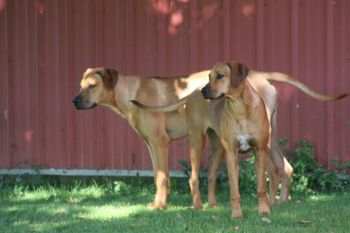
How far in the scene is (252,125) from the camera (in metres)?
7.40

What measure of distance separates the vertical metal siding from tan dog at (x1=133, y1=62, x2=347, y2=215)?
4.92ft

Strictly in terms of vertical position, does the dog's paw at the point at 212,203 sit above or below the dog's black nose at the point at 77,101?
below

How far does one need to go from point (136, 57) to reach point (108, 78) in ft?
6.44

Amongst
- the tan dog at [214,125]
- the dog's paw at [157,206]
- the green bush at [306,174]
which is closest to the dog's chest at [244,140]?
the tan dog at [214,125]

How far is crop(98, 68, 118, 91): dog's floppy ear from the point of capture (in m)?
8.28

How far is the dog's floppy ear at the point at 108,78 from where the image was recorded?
8281mm

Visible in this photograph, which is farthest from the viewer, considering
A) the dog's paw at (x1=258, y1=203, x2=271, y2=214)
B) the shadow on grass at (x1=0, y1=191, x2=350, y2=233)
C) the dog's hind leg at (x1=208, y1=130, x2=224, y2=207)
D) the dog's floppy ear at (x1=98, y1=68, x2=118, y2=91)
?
the dog's hind leg at (x1=208, y1=130, x2=224, y2=207)

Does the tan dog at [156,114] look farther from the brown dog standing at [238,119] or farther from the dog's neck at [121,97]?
the brown dog standing at [238,119]

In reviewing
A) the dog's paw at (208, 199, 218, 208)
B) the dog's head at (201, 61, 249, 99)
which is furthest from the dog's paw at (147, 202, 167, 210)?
the dog's head at (201, 61, 249, 99)

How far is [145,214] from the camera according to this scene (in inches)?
312

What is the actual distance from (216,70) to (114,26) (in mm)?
3416

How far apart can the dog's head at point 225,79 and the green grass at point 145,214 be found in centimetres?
135

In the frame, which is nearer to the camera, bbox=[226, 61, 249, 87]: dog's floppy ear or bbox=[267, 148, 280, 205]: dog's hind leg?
bbox=[226, 61, 249, 87]: dog's floppy ear

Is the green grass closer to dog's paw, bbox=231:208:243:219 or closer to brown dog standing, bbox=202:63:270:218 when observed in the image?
dog's paw, bbox=231:208:243:219
